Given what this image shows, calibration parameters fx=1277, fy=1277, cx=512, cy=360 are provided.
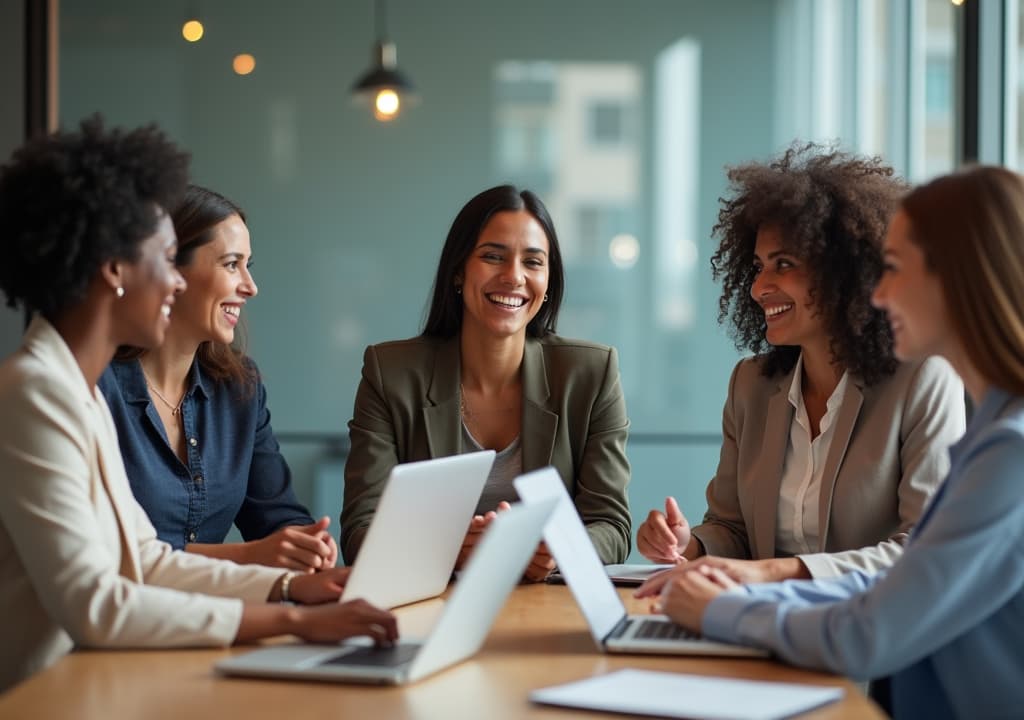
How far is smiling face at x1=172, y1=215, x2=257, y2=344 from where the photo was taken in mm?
2695

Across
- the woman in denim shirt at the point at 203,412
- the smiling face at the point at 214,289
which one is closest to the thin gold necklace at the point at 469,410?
the woman in denim shirt at the point at 203,412

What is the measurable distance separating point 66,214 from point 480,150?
9.60ft

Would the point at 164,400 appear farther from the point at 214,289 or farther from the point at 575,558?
the point at 575,558

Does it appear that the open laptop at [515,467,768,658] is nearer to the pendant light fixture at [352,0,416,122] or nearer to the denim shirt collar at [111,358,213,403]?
the denim shirt collar at [111,358,213,403]

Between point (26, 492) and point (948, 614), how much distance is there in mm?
1188

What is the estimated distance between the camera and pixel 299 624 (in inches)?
66.9

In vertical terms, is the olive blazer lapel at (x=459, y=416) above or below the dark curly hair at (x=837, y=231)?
below

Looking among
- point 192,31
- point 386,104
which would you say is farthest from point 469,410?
point 192,31

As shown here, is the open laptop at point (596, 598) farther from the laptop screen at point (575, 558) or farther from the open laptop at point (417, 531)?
the open laptop at point (417, 531)

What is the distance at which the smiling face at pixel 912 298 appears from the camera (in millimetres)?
1742

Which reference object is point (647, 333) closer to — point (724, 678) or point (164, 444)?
point (164, 444)

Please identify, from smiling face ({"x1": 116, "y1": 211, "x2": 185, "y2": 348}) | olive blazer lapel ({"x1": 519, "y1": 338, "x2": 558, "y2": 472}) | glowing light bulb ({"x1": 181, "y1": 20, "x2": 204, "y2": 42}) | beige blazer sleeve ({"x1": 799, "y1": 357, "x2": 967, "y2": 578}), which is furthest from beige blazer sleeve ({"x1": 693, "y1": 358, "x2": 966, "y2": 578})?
glowing light bulb ({"x1": 181, "y1": 20, "x2": 204, "y2": 42})

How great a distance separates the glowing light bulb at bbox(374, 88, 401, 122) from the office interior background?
0.13 ft

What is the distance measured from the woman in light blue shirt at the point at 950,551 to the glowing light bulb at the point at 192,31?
3.42m
